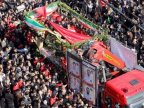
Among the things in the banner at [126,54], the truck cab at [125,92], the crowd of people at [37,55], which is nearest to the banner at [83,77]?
the crowd of people at [37,55]

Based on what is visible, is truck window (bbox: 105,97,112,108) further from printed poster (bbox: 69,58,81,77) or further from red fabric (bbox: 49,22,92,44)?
red fabric (bbox: 49,22,92,44)

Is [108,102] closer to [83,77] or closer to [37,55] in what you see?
[83,77]

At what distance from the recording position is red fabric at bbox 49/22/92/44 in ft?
83.1

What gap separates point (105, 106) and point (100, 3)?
10081 mm

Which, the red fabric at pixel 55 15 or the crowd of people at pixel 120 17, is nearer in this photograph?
the crowd of people at pixel 120 17

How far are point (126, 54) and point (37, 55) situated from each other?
4802 millimetres

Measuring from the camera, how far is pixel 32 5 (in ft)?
101

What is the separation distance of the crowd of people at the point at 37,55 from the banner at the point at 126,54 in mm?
1545

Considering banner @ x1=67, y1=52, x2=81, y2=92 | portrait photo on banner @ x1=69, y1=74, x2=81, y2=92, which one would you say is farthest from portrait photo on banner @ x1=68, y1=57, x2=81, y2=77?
portrait photo on banner @ x1=69, y1=74, x2=81, y2=92

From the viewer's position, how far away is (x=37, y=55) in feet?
86.3

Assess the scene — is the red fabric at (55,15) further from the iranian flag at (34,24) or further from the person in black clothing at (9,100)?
the person in black clothing at (9,100)

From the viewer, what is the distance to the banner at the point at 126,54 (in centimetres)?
2358

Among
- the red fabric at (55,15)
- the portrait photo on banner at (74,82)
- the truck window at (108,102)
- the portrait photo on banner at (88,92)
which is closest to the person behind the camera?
the truck window at (108,102)

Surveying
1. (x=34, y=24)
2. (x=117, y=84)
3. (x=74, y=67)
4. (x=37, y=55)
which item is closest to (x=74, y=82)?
(x=74, y=67)
